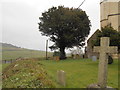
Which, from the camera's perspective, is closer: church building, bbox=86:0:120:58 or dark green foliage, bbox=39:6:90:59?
church building, bbox=86:0:120:58

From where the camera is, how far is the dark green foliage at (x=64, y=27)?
46438 mm

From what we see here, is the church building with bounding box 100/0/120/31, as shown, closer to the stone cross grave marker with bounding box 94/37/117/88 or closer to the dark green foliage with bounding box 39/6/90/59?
Result: the dark green foliage with bounding box 39/6/90/59

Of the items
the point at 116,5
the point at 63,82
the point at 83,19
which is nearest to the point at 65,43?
the point at 83,19

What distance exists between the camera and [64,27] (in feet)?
152

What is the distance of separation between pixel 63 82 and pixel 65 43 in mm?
35670

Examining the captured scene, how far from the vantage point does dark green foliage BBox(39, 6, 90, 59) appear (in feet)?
152

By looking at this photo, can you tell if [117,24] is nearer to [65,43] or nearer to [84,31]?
[84,31]

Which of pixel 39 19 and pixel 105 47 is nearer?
pixel 105 47

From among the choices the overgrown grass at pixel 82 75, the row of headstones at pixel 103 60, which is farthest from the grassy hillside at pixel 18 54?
the row of headstones at pixel 103 60

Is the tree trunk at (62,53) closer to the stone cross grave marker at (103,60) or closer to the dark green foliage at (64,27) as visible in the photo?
the dark green foliage at (64,27)

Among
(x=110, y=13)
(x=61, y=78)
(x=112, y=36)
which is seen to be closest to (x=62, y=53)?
(x=110, y=13)

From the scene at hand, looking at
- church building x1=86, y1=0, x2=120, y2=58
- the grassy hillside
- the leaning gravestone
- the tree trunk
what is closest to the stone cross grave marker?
the leaning gravestone

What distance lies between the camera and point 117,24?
139ft

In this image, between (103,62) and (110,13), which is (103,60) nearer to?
(103,62)
